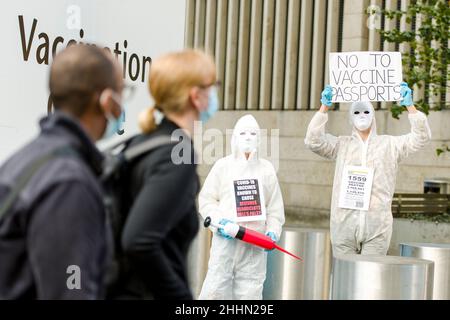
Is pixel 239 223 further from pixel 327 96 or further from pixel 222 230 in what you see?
pixel 327 96

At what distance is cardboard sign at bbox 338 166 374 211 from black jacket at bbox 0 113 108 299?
4446mm

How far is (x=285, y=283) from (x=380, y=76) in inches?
77.2

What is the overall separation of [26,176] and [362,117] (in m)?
4.92

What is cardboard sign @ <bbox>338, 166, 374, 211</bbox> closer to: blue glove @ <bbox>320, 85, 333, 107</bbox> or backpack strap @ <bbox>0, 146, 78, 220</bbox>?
blue glove @ <bbox>320, 85, 333, 107</bbox>

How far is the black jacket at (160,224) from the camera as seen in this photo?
234 centimetres

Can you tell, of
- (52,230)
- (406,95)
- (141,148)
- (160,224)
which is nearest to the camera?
(52,230)

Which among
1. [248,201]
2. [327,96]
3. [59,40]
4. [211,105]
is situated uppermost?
[59,40]

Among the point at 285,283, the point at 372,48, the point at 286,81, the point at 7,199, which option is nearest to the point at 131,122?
the point at 7,199

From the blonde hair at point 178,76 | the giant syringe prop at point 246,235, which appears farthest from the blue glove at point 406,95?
the blonde hair at point 178,76

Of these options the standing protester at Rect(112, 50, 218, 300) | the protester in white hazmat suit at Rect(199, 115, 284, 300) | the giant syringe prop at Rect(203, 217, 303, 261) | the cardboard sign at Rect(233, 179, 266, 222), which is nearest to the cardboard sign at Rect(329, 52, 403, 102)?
the protester in white hazmat suit at Rect(199, 115, 284, 300)

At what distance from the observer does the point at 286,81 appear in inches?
754

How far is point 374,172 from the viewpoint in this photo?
6273mm

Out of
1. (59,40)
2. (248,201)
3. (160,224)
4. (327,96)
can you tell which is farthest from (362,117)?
(160,224)

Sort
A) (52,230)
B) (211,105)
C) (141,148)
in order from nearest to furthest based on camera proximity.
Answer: (52,230) → (141,148) → (211,105)
